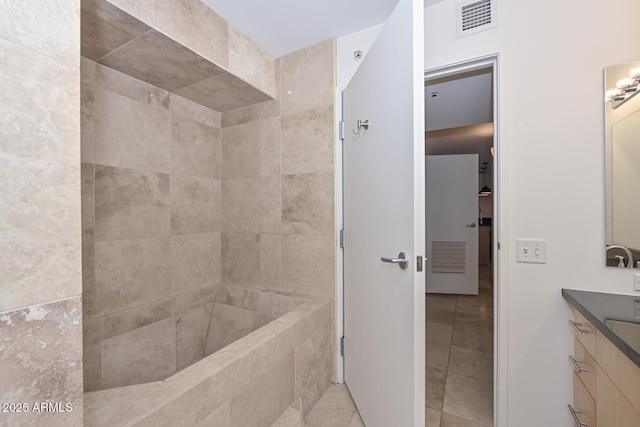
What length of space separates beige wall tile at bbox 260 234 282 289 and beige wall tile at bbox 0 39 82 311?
1363 mm

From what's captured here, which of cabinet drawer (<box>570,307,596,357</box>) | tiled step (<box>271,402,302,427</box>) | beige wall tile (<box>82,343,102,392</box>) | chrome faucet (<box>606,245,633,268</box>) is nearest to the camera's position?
cabinet drawer (<box>570,307,596,357</box>)

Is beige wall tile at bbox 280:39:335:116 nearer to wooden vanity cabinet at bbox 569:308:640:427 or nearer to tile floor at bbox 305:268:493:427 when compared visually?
wooden vanity cabinet at bbox 569:308:640:427

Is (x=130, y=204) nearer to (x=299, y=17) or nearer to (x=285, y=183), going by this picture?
(x=285, y=183)

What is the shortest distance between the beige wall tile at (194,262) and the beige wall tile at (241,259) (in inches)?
2.9

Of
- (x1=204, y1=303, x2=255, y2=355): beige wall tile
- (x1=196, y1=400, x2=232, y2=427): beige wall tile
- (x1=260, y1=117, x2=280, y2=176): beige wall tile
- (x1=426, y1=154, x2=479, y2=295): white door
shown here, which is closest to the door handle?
(x1=196, y1=400, x2=232, y2=427): beige wall tile

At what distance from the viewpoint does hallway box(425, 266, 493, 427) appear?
5.06 ft

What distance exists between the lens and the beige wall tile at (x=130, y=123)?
1510 millimetres

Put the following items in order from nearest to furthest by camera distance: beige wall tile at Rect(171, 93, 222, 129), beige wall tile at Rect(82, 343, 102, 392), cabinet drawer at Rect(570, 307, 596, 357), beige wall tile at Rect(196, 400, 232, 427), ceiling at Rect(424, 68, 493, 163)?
beige wall tile at Rect(196, 400, 232, 427) → cabinet drawer at Rect(570, 307, 596, 357) → beige wall tile at Rect(82, 343, 102, 392) → beige wall tile at Rect(171, 93, 222, 129) → ceiling at Rect(424, 68, 493, 163)

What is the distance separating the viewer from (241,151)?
2.15 metres

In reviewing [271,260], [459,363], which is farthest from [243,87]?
[459,363]

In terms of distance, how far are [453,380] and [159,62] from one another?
285 centimetres

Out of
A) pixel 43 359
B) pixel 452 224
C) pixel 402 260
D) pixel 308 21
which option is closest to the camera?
pixel 43 359

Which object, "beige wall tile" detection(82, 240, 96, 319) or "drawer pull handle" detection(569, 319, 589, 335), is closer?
"drawer pull handle" detection(569, 319, 589, 335)

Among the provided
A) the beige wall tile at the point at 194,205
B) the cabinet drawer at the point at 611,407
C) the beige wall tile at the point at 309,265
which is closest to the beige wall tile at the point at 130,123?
the beige wall tile at the point at 194,205
